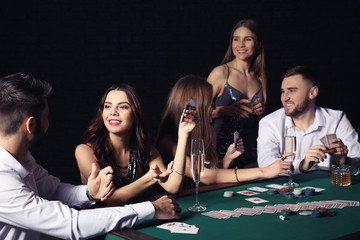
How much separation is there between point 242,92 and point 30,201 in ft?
8.51

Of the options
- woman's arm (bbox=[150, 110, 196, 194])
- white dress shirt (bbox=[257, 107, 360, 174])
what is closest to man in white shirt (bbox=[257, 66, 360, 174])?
white dress shirt (bbox=[257, 107, 360, 174])

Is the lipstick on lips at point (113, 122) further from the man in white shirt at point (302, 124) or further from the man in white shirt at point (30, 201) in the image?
the man in white shirt at point (302, 124)

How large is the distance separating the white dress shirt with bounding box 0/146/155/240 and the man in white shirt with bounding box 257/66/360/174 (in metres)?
1.70

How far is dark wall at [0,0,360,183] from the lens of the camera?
543 cm

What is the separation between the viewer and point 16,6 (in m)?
5.40

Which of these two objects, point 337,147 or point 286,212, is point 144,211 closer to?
point 286,212

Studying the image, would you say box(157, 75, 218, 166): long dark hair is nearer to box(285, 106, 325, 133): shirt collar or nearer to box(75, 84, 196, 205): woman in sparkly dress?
box(75, 84, 196, 205): woman in sparkly dress

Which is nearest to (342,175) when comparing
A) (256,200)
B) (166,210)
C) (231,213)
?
(256,200)

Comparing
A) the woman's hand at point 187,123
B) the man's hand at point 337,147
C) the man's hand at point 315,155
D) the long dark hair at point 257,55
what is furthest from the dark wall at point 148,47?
the woman's hand at point 187,123

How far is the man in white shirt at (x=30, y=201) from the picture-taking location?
1652 mm

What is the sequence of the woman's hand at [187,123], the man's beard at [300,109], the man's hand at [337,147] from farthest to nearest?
1. the man's beard at [300,109]
2. the man's hand at [337,147]
3. the woman's hand at [187,123]

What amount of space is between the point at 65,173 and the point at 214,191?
3.52 meters

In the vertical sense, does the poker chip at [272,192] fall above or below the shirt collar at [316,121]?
below

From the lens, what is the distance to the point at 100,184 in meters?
2.07
